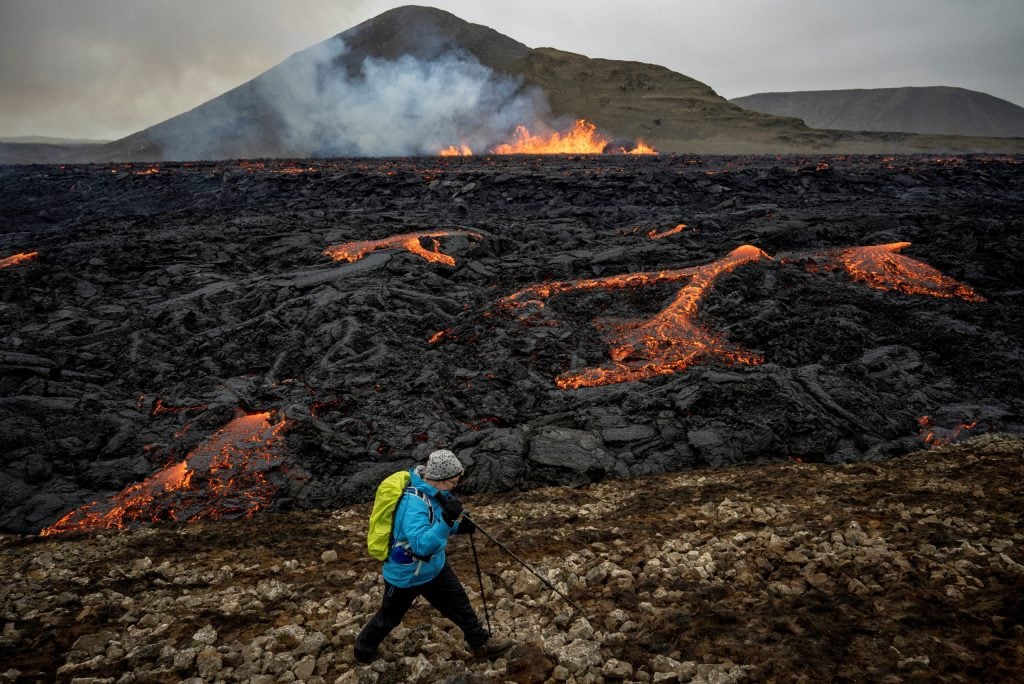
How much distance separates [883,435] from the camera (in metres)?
8.18

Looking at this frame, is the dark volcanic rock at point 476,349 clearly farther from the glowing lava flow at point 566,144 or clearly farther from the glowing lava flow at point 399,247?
the glowing lava flow at point 566,144

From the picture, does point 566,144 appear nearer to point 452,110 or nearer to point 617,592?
point 452,110

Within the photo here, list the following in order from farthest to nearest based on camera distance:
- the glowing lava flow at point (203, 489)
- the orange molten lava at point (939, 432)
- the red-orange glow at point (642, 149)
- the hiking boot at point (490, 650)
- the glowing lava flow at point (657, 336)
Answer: the red-orange glow at point (642, 149), the glowing lava flow at point (657, 336), the orange molten lava at point (939, 432), the glowing lava flow at point (203, 489), the hiking boot at point (490, 650)

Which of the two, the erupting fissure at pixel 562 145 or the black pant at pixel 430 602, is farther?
the erupting fissure at pixel 562 145

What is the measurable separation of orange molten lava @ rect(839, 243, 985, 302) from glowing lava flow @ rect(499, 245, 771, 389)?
312 cm

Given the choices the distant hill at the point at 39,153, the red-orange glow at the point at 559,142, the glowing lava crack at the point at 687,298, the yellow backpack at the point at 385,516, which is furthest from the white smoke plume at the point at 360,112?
the yellow backpack at the point at 385,516

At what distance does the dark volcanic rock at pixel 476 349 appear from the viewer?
8234mm

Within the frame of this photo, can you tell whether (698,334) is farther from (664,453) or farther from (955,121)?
(955,121)

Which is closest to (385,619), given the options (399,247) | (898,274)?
(399,247)

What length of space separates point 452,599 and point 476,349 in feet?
26.6

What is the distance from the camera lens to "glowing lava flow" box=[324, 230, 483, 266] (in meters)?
17.6

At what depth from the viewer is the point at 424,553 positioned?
3633 mm

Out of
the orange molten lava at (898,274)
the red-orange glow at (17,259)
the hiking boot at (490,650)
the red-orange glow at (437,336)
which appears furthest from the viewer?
the red-orange glow at (17,259)

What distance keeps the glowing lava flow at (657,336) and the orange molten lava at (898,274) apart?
10.2 ft
